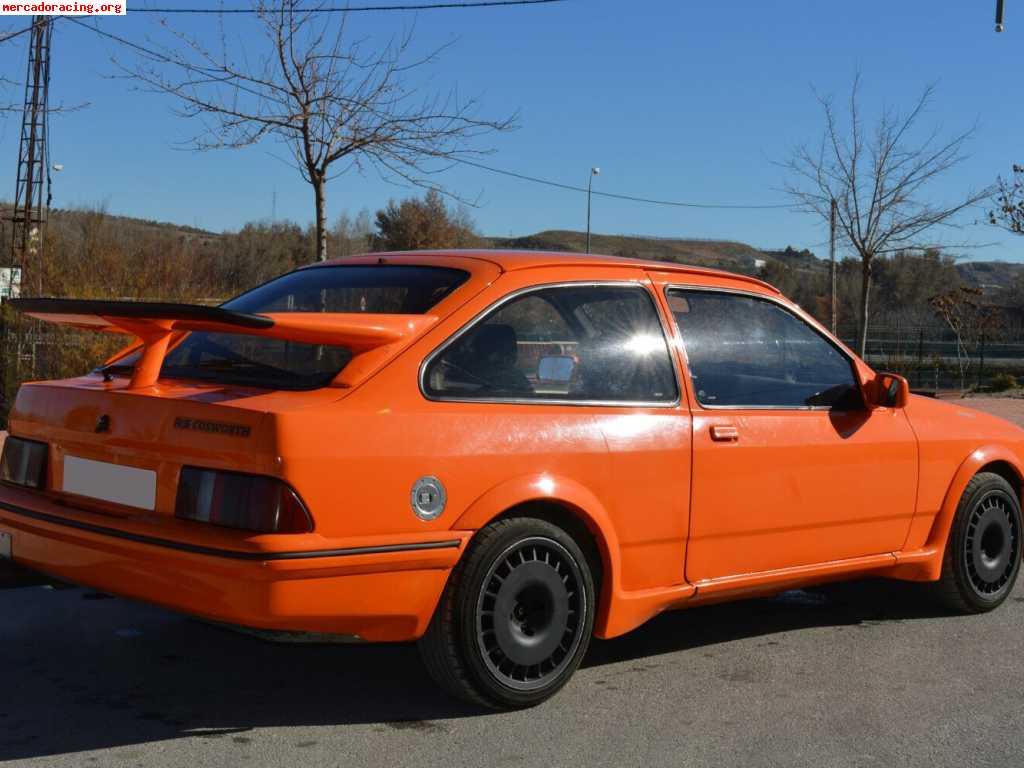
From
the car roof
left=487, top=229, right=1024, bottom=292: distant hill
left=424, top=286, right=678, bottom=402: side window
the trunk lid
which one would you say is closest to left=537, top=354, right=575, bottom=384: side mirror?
left=424, top=286, right=678, bottom=402: side window

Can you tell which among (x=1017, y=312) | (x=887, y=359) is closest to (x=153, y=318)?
(x=887, y=359)

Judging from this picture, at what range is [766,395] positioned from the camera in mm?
5152

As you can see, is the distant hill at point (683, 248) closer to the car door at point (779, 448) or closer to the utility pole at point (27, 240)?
the utility pole at point (27, 240)

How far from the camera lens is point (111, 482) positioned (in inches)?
159

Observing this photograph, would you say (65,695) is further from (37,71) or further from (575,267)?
(37,71)

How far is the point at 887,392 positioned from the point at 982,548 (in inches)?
45.0

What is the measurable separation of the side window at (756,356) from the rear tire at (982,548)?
3.15 ft

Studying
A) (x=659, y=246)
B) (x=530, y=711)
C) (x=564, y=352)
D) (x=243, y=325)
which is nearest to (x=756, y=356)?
(x=564, y=352)

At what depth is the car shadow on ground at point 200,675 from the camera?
159 inches

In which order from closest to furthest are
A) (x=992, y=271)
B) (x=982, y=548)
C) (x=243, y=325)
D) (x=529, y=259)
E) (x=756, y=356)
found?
1. (x=243, y=325)
2. (x=529, y=259)
3. (x=756, y=356)
4. (x=982, y=548)
5. (x=992, y=271)

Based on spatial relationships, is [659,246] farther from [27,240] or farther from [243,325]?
[243,325]

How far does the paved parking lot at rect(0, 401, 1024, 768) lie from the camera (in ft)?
12.8

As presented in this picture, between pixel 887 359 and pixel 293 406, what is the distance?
96.1 ft

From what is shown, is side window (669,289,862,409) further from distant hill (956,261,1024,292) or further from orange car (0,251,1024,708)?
distant hill (956,261,1024,292)
